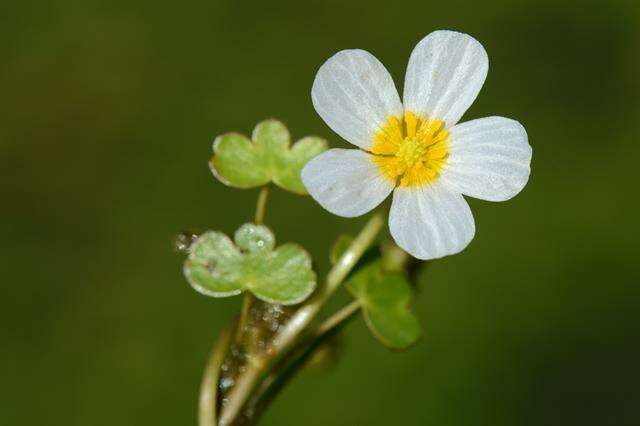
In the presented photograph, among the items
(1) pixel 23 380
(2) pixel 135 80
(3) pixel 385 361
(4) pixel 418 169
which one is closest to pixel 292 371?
(4) pixel 418 169

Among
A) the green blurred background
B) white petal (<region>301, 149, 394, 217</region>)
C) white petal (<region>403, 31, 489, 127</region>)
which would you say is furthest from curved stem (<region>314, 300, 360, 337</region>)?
the green blurred background

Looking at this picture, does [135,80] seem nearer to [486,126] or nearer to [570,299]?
[570,299]

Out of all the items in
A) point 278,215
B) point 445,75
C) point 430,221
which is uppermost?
point 445,75

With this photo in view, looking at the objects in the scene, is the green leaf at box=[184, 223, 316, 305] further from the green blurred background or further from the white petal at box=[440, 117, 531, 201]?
the green blurred background

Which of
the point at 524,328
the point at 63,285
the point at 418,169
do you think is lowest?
the point at 524,328

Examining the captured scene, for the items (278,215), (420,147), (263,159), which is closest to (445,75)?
(420,147)

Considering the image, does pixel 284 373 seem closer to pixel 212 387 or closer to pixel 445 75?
pixel 212 387

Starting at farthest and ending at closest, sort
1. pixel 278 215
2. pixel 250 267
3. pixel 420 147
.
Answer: pixel 278 215 → pixel 420 147 → pixel 250 267
